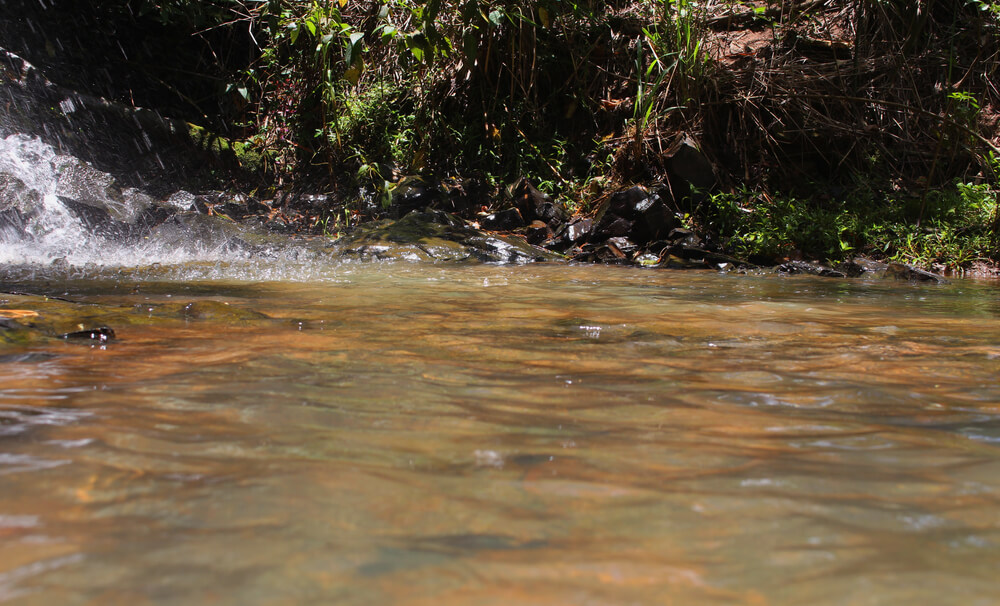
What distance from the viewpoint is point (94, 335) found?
218cm

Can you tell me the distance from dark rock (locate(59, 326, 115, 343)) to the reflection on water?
61 mm

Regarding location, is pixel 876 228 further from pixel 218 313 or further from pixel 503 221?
pixel 218 313

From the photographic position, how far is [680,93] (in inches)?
281

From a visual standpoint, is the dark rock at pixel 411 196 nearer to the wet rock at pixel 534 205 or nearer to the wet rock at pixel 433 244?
the wet rock at pixel 433 244

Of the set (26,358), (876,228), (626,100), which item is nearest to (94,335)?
(26,358)

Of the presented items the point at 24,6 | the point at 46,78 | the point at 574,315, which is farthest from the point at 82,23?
the point at 574,315

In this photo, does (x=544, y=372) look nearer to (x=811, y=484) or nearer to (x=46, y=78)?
(x=811, y=484)

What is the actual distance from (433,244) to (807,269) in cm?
327

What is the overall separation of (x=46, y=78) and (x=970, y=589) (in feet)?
31.2

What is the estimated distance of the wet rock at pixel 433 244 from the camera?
6.02 metres

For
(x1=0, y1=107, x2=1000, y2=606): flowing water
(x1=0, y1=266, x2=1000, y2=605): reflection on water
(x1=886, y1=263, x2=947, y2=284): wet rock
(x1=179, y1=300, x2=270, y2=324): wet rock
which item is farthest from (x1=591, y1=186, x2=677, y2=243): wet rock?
(x1=179, y1=300, x2=270, y2=324): wet rock

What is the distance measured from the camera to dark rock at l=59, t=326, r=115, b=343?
2.17 meters

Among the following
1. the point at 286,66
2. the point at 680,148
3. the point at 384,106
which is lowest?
the point at 680,148

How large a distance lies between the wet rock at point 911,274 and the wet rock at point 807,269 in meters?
0.33
